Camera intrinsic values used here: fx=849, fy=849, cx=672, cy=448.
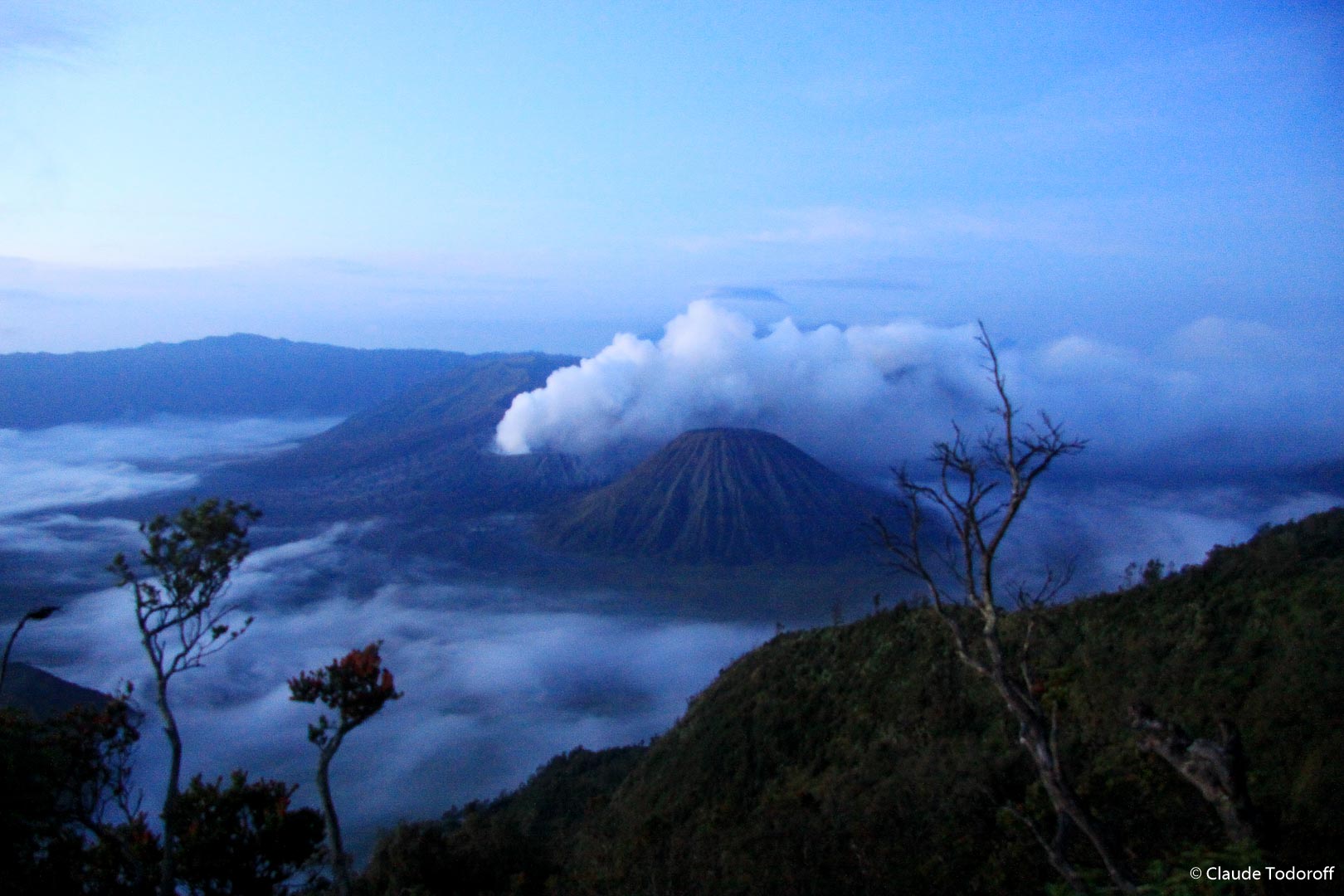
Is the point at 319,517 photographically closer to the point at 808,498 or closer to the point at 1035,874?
the point at 808,498

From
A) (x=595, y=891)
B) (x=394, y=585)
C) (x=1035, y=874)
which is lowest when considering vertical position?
(x=394, y=585)

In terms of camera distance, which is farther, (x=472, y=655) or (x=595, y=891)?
(x=472, y=655)

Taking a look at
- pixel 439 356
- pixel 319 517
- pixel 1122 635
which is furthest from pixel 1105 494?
pixel 439 356

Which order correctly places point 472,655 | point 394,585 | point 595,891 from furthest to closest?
point 394,585
point 472,655
point 595,891

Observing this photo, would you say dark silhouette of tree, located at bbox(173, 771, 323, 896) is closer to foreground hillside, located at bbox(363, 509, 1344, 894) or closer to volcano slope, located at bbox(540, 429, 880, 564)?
foreground hillside, located at bbox(363, 509, 1344, 894)

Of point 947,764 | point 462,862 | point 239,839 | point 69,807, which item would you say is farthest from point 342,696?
point 947,764

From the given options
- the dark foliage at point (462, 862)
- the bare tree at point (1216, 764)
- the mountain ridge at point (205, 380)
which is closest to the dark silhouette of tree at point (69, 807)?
the dark foliage at point (462, 862)

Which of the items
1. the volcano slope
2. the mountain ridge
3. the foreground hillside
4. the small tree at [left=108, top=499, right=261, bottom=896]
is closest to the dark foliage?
the foreground hillside
